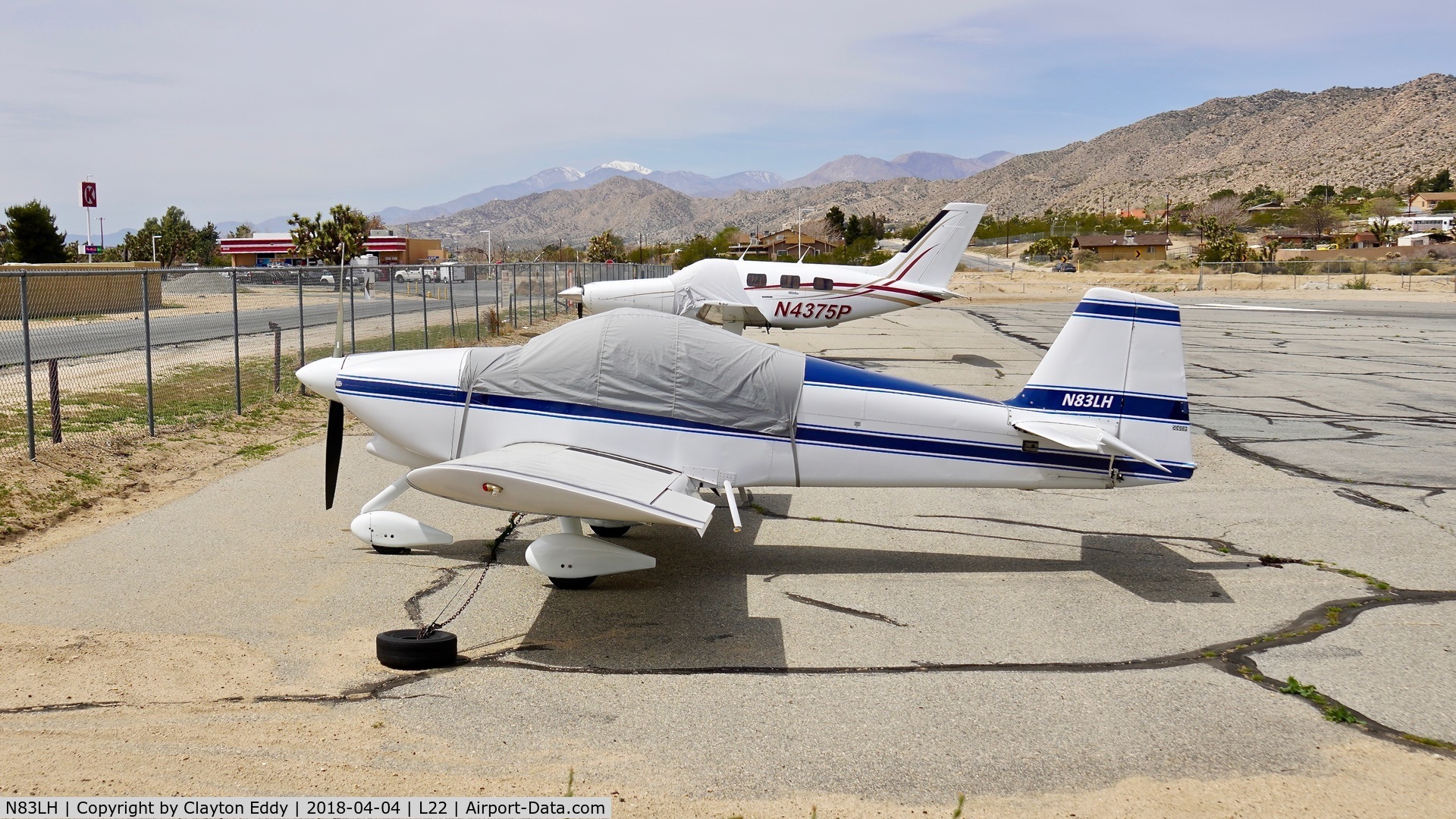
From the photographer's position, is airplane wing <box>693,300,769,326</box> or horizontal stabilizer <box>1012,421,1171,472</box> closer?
horizontal stabilizer <box>1012,421,1171,472</box>

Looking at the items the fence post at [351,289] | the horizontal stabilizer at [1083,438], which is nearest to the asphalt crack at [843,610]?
the horizontal stabilizer at [1083,438]

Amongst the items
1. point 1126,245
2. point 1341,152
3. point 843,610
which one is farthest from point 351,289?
point 1341,152

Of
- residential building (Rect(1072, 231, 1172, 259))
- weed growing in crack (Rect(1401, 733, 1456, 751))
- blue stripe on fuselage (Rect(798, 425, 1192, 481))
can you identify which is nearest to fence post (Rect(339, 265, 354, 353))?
blue stripe on fuselage (Rect(798, 425, 1192, 481))

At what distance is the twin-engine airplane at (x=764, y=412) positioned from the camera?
7.95m

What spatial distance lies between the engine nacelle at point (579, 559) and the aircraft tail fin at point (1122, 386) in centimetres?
330

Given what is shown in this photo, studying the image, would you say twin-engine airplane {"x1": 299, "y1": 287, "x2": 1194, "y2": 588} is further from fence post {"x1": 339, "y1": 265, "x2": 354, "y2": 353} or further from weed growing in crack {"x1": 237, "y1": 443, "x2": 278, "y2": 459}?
weed growing in crack {"x1": 237, "y1": 443, "x2": 278, "y2": 459}

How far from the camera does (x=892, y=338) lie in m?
30.3

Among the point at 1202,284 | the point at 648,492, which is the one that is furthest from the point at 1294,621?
the point at 1202,284

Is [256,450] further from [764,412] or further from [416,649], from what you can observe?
[416,649]

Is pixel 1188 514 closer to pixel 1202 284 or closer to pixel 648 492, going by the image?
pixel 648 492

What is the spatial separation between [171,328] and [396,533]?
651 inches

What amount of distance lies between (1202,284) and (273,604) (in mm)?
70788

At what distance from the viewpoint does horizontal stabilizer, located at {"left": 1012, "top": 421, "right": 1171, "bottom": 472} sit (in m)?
7.86

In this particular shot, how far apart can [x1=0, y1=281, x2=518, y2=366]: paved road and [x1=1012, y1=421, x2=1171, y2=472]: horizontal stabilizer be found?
1067cm
